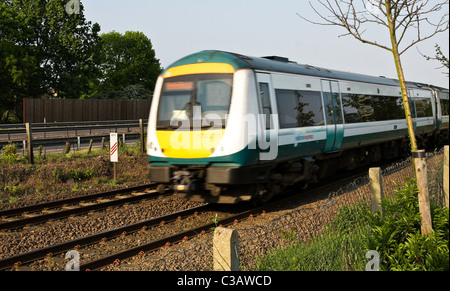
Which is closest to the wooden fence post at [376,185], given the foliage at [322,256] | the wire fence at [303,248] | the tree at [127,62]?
the wire fence at [303,248]

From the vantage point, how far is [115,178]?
13.7 metres

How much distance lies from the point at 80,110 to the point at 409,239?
131 ft

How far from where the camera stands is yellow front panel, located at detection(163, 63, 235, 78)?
346 inches

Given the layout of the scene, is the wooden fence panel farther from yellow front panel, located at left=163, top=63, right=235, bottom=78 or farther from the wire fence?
the wire fence

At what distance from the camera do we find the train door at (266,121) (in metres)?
8.82

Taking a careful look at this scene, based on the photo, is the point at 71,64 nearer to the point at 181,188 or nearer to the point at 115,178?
the point at 115,178

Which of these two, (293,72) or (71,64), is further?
(71,64)

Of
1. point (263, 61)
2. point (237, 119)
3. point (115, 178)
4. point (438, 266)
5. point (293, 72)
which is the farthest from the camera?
point (115, 178)

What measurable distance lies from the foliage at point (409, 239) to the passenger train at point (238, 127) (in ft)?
12.3

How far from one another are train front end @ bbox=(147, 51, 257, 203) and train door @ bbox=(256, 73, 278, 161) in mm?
307

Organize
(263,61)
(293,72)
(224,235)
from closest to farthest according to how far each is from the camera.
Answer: (224,235) < (263,61) < (293,72)

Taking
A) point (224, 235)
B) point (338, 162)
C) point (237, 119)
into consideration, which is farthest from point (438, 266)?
point (338, 162)

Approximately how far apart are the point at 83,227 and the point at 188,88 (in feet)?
10.7

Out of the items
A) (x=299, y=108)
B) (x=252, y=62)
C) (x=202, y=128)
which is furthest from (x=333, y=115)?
(x=202, y=128)
